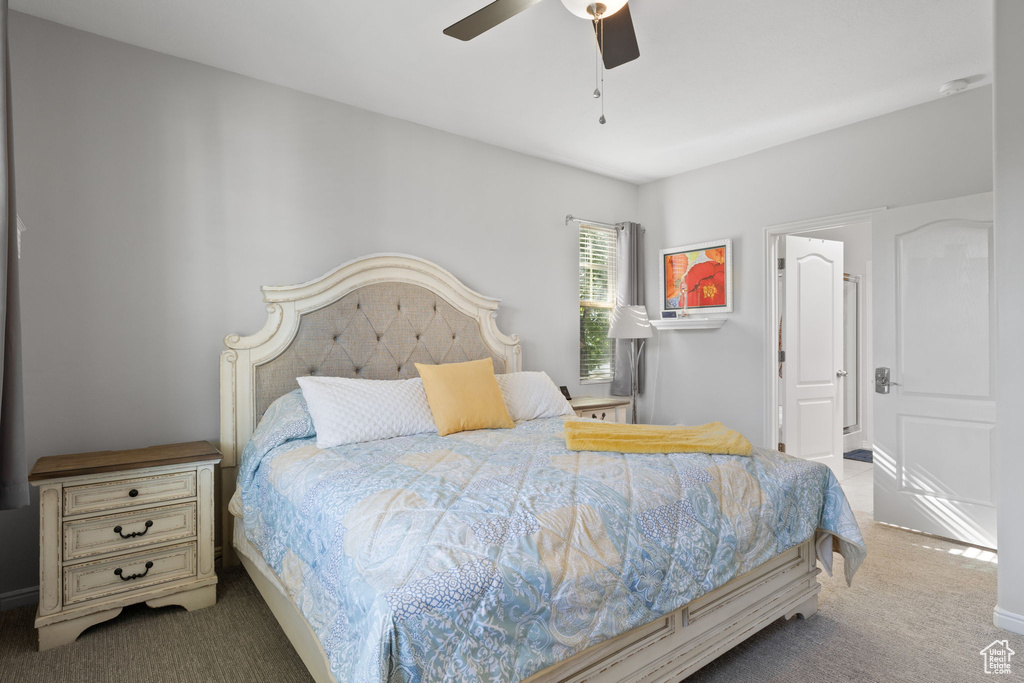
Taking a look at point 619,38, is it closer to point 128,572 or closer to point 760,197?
point 760,197

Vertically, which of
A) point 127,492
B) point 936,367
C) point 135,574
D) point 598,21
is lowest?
point 135,574

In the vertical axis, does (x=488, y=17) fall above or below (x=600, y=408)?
above

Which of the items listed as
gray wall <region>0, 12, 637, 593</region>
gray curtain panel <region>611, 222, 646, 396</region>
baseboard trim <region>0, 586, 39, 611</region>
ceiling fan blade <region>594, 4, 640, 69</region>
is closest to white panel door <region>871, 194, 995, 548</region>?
gray curtain panel <region>611, 222, 646, 396</region>

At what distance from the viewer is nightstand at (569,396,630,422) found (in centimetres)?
389

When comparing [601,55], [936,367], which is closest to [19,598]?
[601,55]

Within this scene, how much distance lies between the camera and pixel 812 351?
4520 mm

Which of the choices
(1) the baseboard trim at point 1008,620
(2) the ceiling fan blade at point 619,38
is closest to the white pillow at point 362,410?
(2) the ceiling fan blade at point 619,38

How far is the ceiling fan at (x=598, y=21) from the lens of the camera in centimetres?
185

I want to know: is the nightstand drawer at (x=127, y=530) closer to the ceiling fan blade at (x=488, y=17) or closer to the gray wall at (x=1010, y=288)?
the ceiling fan blade at (x=488, y=17)

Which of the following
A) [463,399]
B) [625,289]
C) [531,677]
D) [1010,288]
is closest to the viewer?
[531,677]

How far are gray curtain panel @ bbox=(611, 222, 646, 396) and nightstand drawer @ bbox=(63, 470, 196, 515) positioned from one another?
3.34 m

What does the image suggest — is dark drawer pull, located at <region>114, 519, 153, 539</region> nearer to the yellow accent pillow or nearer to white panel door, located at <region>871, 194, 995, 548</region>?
the yellow accent pillow

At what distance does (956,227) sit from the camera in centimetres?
313

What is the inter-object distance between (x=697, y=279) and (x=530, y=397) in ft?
6.96
